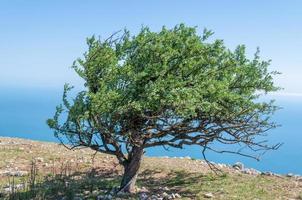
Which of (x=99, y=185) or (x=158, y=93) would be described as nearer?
(x=158, y=93)

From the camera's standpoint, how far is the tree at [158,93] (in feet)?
53.2

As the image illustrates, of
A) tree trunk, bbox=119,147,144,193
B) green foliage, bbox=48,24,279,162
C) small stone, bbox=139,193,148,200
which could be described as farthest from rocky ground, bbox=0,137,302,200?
green foliage, bbox=48,24,279,162

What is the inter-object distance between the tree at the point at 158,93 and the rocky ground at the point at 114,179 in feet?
7.11

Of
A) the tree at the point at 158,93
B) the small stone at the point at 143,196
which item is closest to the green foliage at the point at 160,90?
the tree at the point at 158,93

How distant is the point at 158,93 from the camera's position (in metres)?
16.3

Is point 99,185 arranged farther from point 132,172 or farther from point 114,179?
point 132,172

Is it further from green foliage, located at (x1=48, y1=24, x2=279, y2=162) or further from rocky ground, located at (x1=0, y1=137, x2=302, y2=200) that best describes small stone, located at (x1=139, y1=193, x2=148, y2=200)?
green foliage, located at (x1=48, y1=24, x2=279, y2=162)

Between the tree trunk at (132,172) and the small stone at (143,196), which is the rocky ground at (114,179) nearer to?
the small stone at (143,196)

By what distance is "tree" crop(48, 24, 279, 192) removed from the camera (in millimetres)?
16203

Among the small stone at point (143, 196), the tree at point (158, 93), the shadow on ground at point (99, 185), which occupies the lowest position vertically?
the small stone at point (143, 196)

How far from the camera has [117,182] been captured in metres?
22.6

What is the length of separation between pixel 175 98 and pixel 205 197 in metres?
6.40

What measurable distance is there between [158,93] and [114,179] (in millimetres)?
9083

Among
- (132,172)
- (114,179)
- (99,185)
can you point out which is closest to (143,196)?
(132,172)
